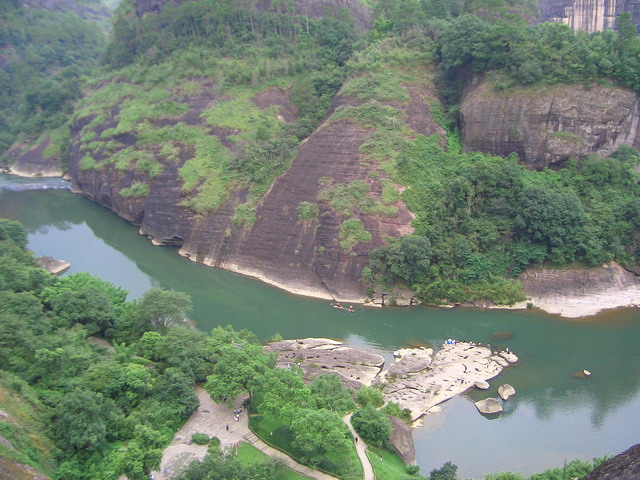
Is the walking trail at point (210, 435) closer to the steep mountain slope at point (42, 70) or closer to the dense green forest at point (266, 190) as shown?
the dense green forest at point (266, 190)

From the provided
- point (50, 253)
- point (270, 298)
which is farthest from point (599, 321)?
point (50, 253)

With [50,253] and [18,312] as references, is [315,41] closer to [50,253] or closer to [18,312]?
[50,253]

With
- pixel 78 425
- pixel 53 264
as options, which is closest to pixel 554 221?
pixel 78 425

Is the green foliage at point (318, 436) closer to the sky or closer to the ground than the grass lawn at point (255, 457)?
closer to the sky

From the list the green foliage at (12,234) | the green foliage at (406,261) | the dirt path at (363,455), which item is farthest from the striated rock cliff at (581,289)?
the green foliage at (12,234)

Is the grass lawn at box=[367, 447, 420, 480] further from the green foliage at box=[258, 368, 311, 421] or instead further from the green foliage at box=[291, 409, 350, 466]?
the green foliage at box=[258, 368, 311, 421]

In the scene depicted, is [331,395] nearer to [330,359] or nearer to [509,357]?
[330,359]

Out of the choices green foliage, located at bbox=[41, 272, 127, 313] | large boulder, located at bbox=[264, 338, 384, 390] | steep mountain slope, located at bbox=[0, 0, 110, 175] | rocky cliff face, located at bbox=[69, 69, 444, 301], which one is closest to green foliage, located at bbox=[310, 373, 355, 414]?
large boulder, located at bbox=[264, 338, 384, 390]
